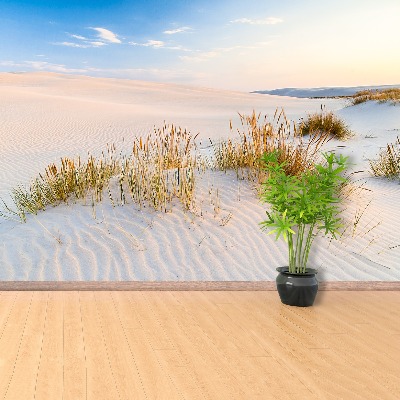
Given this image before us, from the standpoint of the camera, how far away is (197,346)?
2.53m

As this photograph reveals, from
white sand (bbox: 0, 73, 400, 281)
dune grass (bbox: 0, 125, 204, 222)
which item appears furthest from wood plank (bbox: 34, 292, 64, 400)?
dune grass (bbox: 0, 125, 204, 222)

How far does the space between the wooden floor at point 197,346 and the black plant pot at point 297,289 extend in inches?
2.3

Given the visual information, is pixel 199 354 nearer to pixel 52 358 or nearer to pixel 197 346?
pixel 197 346

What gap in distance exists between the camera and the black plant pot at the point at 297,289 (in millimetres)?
3150

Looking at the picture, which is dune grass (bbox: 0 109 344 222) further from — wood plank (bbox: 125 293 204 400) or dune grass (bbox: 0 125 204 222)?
wood plank (bbox: 125 293 204 400)

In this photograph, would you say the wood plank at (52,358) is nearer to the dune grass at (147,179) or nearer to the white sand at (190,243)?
the white sand at (190,243)

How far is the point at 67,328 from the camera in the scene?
2.74 m

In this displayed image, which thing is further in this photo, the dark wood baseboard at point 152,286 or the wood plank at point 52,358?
the dark wood baseboard at point 152,286

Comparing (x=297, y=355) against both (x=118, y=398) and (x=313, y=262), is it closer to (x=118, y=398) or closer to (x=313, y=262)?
(x=118, y=398)

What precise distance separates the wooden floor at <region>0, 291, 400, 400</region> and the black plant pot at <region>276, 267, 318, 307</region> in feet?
0.19

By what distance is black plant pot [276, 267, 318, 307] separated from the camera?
3.15m

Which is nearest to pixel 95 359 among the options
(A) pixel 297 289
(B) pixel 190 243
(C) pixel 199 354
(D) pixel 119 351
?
(D) pixel 119 351

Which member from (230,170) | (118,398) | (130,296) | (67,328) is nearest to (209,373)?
(118,398)

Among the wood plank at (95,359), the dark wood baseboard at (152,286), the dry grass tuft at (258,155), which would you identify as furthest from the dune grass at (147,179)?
the wood plank at (95,359)
